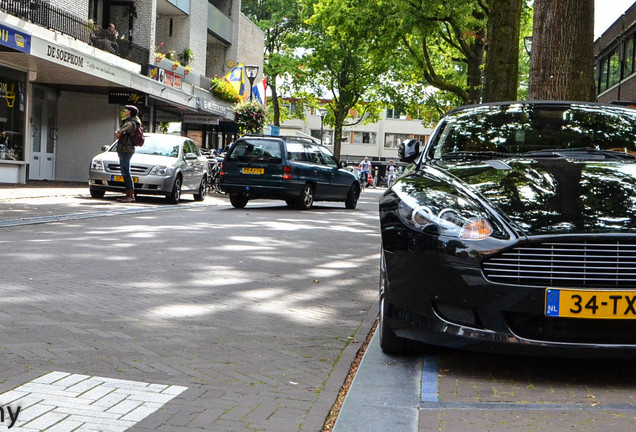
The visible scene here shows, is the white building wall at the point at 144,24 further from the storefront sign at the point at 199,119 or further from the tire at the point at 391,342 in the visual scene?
the tire at the point at 391,342

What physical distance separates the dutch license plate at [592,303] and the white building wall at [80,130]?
1025 inches

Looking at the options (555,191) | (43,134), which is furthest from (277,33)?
(555,191)

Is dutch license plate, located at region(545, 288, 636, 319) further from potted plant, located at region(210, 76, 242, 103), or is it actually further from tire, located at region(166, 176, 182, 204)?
potted plant, located at region(210, 76, 242, 103)

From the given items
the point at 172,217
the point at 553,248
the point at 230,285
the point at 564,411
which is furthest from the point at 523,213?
the point at 172,217

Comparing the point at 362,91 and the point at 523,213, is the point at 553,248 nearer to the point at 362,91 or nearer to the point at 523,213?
the point at 523,213

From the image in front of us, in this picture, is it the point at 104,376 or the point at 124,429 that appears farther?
the point at 104,376

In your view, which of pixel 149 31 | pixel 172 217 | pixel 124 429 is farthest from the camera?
pixel 149 31

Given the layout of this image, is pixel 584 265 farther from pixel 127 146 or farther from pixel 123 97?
pixel 123 97

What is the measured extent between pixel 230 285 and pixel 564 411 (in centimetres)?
409

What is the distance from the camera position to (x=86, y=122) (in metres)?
29.1

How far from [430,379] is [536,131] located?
2312 mm

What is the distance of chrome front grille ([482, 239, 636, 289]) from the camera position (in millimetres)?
4168

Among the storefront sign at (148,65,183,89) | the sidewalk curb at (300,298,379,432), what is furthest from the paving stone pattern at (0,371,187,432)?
the storefront sign at (148,65,183,89)

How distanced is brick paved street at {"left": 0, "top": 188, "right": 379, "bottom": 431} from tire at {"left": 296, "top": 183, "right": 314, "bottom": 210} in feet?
25.0
